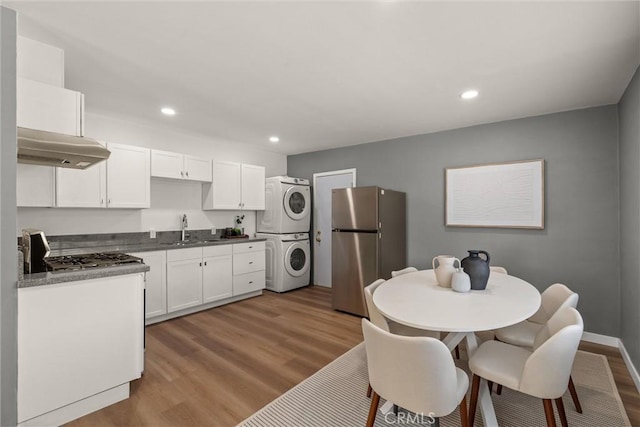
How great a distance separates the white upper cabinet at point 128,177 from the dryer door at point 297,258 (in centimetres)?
219

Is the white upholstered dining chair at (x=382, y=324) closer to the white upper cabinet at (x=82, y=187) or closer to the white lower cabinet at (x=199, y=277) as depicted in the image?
the white lower cabinet at (x=199, y=277)

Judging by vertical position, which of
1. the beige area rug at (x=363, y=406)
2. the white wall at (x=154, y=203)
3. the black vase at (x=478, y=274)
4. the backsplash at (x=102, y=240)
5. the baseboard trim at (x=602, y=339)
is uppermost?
the white wall at (x=154, y=203)

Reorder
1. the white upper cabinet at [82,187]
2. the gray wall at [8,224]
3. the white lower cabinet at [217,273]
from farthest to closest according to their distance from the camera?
the white lower cabinet at [217,273] → the white upper cabinet at [82,187] → the gray wall at [8,224]

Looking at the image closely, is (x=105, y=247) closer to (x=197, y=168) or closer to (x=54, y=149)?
Answer: (x=197, y=168)

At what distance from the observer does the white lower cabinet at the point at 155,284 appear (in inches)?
133

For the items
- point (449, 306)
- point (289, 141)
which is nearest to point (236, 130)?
point (289, 141)

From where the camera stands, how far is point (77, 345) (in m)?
1.88

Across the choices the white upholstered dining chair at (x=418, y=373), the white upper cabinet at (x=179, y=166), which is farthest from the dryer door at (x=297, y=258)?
the white upholstered dining chair at (x=418, y=373)

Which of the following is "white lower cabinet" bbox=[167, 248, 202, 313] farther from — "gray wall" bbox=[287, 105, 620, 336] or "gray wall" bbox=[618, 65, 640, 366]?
"gray wall" bbox=[618, 65, 640, 366]

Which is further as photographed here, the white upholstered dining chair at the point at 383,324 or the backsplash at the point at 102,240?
the backsplash at the point at 102,240

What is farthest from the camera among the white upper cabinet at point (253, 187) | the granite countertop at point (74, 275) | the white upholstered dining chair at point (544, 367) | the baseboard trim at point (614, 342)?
the white upper cabinet at point (253, 187)

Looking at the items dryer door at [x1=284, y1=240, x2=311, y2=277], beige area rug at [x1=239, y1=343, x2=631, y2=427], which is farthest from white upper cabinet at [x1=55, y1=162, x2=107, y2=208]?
beige area rug at [x1=239, y1=343, x2=631, y2=427]

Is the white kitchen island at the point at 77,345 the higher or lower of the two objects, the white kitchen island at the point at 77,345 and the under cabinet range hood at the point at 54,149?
the lower

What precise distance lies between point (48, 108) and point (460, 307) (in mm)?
2870
